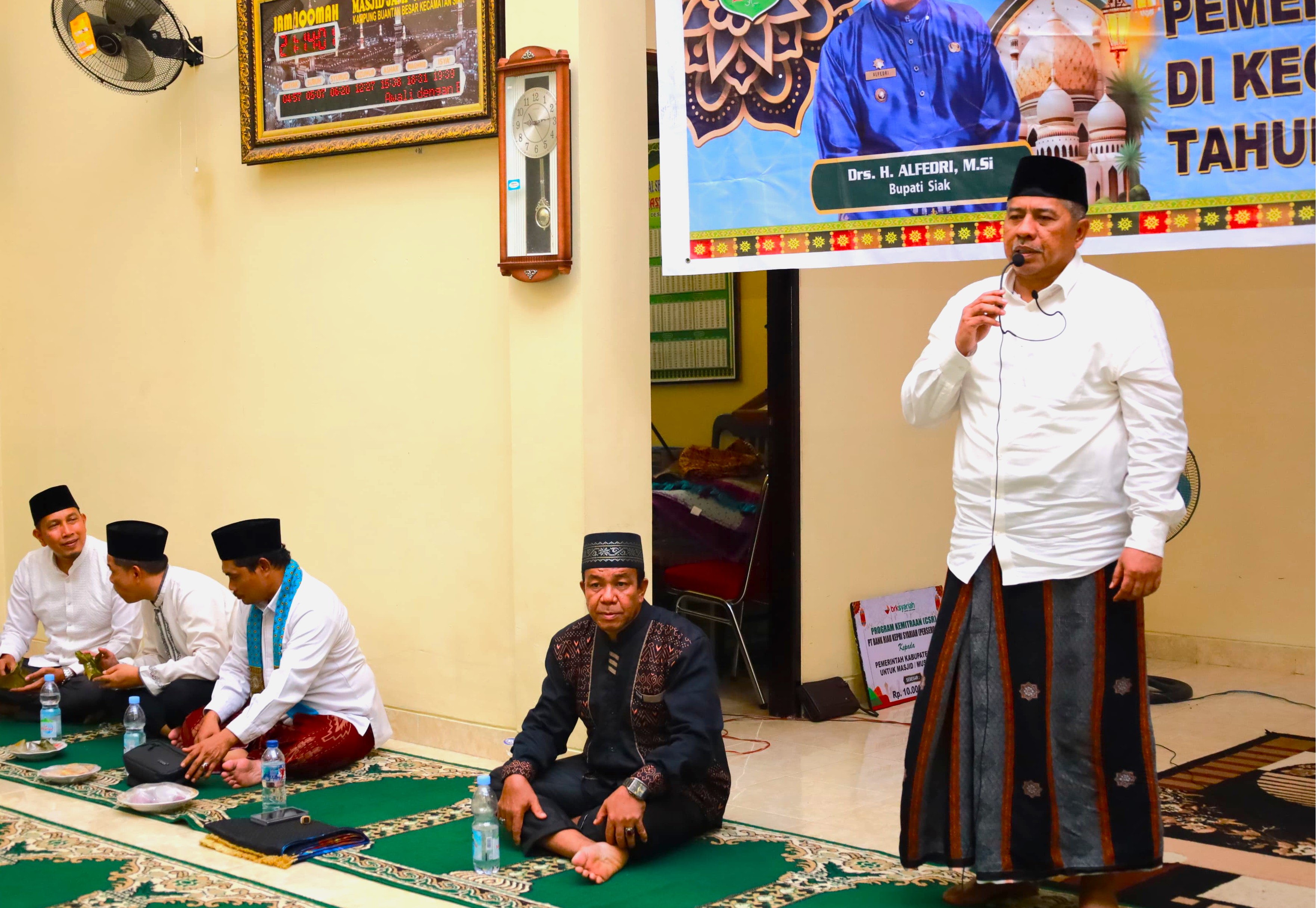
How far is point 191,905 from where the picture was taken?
339 centimetres

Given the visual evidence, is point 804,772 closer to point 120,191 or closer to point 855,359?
point 855,359

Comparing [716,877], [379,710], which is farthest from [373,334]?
[716,877]

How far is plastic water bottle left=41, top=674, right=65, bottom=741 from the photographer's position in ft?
16.5

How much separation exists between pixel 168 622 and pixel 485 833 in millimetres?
2126

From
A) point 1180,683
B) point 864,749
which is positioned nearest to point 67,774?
point 864,749

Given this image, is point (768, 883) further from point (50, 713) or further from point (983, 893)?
point (50, 713)

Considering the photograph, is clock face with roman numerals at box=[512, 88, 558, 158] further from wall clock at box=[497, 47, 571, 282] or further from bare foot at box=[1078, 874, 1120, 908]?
bare foot at box=[1078, 874, 1120, 908]

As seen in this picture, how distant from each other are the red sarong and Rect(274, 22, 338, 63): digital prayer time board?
246 centimetres

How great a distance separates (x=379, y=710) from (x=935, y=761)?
238cm

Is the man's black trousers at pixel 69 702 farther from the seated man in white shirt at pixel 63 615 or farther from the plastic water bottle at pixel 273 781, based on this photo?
the plastic water bottle at pixel 273 781

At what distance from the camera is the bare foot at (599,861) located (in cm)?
351

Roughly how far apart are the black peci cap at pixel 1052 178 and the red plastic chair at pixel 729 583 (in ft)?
8.44

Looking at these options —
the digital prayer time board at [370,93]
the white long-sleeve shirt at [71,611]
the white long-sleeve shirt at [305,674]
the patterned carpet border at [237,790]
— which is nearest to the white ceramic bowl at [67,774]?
the patterned carpet border at [237,790]

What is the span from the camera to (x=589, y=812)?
12.5ft
